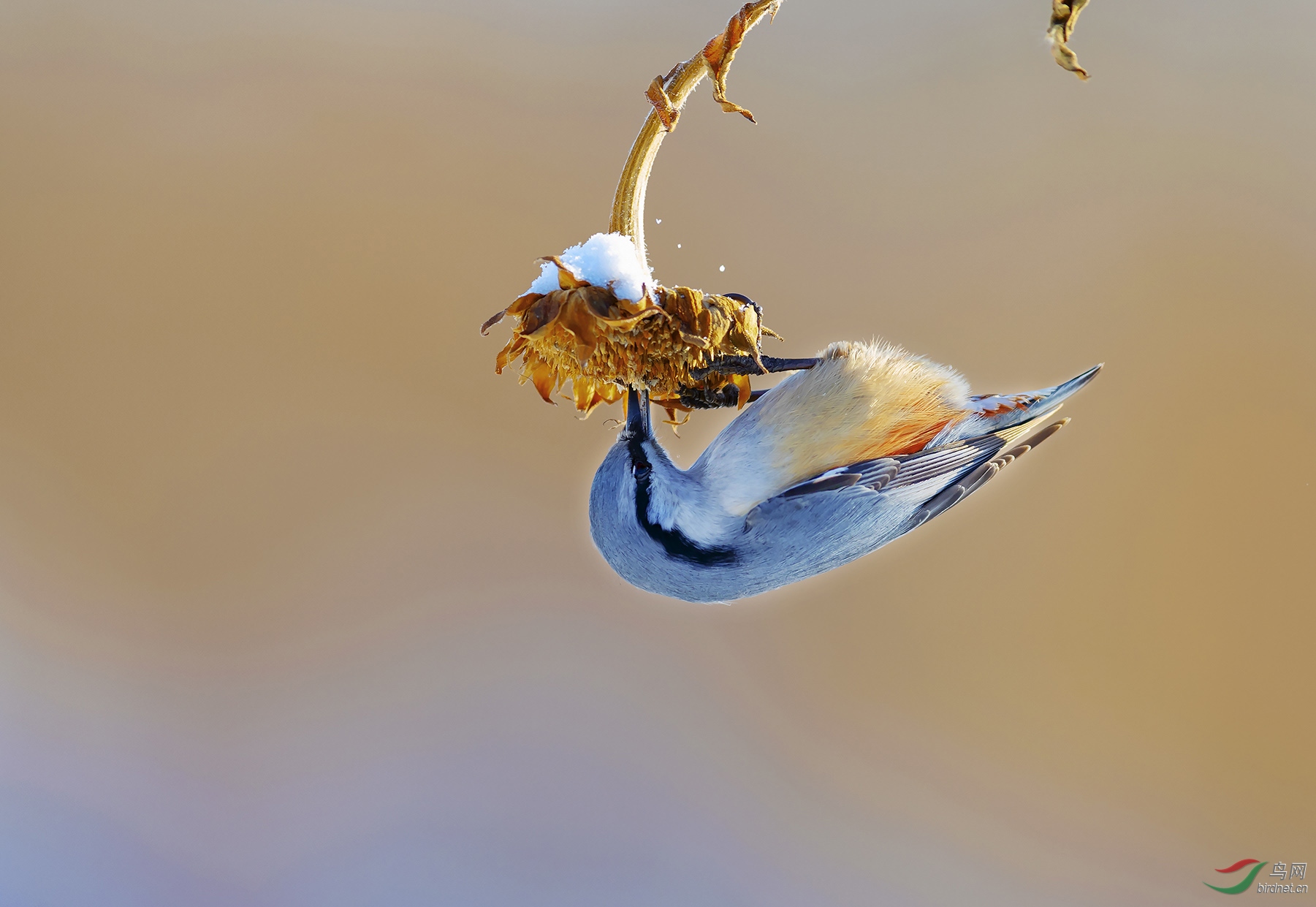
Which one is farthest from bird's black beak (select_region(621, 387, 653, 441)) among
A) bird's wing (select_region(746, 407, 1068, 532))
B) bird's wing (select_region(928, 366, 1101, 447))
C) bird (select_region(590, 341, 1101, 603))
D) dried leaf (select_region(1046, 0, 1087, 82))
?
dried leaf (select_region(1046, 0, 1087, 82))

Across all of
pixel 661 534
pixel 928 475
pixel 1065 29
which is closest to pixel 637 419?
pixel 661 534

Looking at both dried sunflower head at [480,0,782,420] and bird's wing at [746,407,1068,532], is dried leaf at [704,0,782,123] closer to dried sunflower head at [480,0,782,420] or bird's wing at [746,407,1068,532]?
dried sunflower head at [480,0,782,420]

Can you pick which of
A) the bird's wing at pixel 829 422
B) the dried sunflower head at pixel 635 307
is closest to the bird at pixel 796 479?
the bird's wing at pixel 829 422

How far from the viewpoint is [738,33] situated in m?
0.41

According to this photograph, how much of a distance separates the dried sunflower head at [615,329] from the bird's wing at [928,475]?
13 cm

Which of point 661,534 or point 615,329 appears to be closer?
point 615,329

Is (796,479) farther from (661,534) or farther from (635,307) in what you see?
(635,307)

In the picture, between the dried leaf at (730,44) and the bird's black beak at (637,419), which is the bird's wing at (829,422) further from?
the dried leaf at (730,44)

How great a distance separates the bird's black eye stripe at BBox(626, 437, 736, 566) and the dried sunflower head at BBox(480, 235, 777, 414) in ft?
0.36

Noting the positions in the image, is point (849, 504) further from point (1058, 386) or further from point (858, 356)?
point (1058, 386)

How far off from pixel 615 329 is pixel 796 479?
219 millimetres

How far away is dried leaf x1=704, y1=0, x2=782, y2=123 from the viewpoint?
41 centimetres

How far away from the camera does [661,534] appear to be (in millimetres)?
613

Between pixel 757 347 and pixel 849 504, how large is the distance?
15 centimetres
